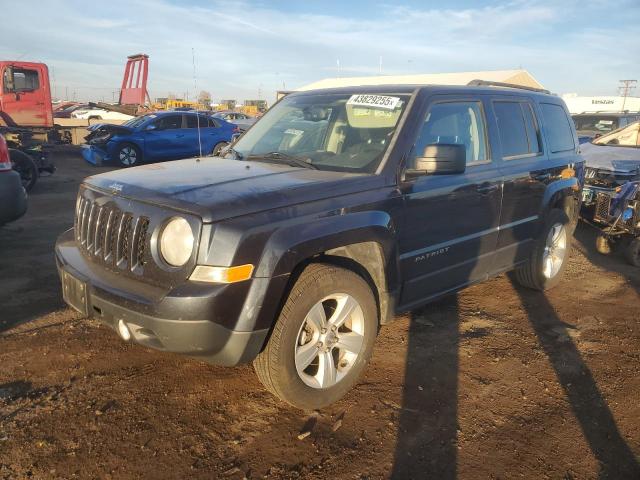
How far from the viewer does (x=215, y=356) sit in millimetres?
2648

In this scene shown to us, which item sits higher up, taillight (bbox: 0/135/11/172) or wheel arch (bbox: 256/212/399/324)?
taillight (bbox: 0/135/11/172)

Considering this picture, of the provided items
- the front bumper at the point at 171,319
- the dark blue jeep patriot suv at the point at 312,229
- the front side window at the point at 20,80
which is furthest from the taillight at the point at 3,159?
the front side window at the point at 20,80

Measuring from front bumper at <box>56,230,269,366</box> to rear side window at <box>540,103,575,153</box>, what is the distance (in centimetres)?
373

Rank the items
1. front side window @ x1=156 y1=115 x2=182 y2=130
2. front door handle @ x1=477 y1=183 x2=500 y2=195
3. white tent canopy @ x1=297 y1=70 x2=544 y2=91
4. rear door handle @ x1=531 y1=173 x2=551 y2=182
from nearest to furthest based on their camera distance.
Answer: front door handle @ x1=477 y1=183 x2=500 y2=195 → rear door handle @ x1=531 y1=173 x2=551 y2=182 → front side window @ x1=156 y1=115 x2=182 y2=130 → white tent canopy @ x1=297 y1=70 x2=544 y2=91

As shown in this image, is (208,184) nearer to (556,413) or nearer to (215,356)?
(215,356)

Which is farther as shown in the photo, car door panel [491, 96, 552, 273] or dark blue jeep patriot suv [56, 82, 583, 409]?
car door panel [491, 96, 552, 273]

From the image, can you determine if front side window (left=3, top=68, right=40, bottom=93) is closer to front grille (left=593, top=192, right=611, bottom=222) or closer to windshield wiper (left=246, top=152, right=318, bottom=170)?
windshield wiper (left=246, top=152, right=318, bottom=170)

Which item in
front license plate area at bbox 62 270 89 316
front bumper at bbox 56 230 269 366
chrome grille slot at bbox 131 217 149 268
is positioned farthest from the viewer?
front license plate area at bbox 62 270 89 316

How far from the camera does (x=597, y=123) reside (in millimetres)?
13391

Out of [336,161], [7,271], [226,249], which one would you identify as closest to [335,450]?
[226,249]

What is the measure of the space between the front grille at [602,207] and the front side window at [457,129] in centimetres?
379

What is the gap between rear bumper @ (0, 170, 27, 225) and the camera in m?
5.02

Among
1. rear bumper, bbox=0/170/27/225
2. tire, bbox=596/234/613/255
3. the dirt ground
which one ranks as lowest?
the dirt ground

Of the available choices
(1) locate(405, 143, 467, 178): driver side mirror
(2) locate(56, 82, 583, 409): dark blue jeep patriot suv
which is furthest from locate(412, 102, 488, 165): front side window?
(1) locate(405, 143, 467, 178): driver side mirror
